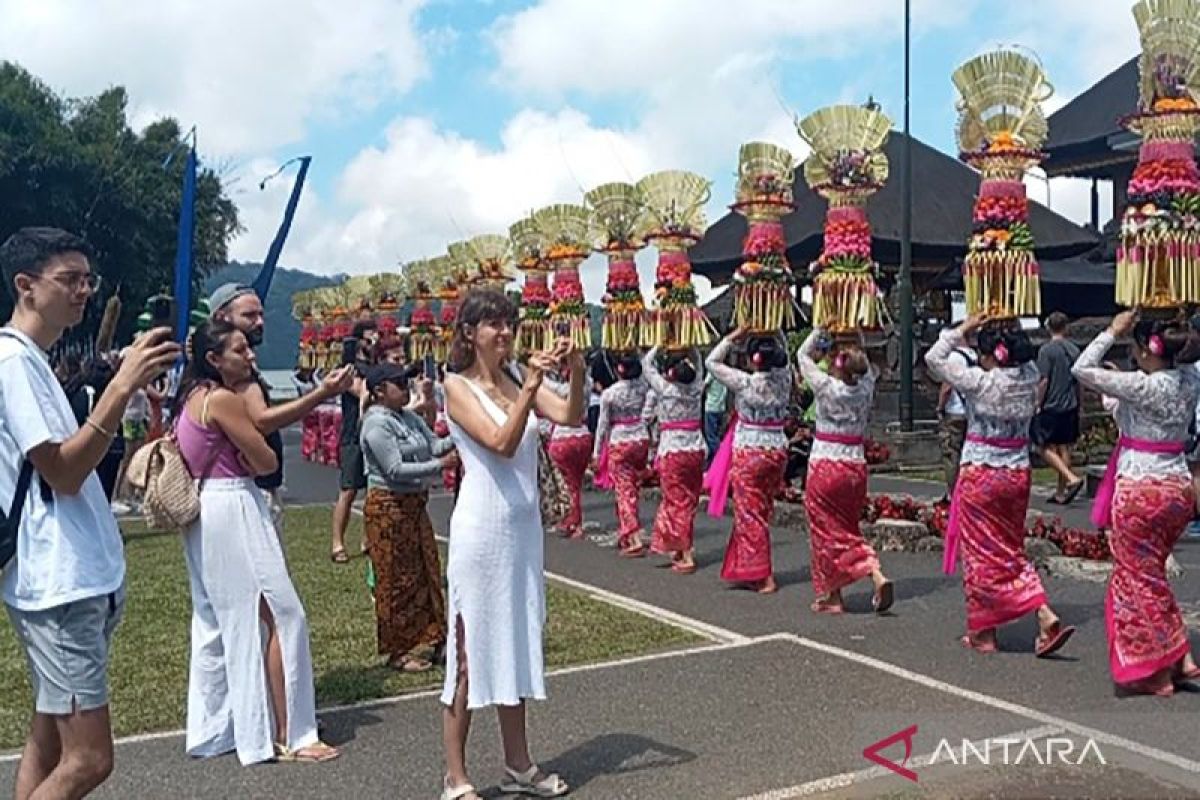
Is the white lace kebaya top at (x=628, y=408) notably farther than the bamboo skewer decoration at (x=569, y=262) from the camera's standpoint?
No

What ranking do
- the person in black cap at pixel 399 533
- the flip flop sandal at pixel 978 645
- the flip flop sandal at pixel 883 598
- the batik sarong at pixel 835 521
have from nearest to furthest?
the person in black cap at pixel 399 533 → the flip flop sandal at pixel 978 645 → the flip flop sandal at pixel 883 598 → the batik sarong at pixel 835 521

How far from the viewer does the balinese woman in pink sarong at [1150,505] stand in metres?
5.87

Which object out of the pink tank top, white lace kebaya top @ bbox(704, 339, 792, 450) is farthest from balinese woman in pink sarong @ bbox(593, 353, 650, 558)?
the pink tank top

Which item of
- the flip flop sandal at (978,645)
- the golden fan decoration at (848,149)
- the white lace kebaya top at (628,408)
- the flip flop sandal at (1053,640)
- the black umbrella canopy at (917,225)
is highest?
the black umbrella canopy at (917,225)

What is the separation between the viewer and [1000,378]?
6707mm

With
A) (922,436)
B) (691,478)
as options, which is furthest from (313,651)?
(922,436)

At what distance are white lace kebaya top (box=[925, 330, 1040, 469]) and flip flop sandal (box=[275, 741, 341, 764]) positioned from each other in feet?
11.9

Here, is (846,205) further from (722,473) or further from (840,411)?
(722,473)

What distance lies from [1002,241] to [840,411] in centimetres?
163

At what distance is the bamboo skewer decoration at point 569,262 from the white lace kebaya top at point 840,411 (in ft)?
14.2

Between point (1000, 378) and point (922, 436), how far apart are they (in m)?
11.4

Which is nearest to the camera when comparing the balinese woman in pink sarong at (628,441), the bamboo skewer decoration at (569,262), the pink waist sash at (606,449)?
the balinese woman in pink sarong at (628,441)

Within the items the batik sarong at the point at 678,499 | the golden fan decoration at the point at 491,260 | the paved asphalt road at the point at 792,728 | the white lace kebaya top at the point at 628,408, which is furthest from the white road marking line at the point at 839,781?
the golden fan decoration at the point at 491,260

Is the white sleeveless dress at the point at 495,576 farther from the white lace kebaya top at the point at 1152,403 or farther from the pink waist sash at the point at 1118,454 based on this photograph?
the pink waist sash at the point at 1118,454
